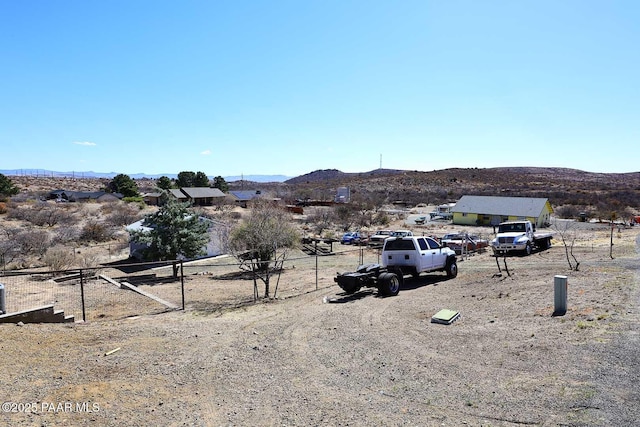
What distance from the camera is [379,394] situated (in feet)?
25.3

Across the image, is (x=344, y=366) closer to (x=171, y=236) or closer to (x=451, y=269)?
(x=451, y=269)

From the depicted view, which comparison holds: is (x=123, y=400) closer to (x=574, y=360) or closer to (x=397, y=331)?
(x=397, y=331)

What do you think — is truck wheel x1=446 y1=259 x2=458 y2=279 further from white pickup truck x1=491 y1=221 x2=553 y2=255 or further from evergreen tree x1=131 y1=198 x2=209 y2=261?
evergreen tree x1=131 y1=198 x2=209 y2=261

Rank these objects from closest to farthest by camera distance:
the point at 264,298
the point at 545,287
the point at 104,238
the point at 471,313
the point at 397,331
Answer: the point at 397,331 → the point at 471,313 → the point at 545,287 → the point at 264,298 → the point at 104,238

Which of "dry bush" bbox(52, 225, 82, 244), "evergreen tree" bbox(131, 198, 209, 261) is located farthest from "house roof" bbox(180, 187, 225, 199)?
"evergreen tree" bbox(131, 198, 209, 261)

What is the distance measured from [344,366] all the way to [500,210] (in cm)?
5631

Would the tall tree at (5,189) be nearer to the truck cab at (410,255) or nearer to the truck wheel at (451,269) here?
the truck cab at (410,255)

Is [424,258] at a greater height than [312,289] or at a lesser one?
greater

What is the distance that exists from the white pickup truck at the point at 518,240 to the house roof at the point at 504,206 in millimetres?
28893

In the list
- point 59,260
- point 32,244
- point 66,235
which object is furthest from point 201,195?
point 59,260

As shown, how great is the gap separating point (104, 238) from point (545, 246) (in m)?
38.3

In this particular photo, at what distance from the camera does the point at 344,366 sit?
29.8 feet

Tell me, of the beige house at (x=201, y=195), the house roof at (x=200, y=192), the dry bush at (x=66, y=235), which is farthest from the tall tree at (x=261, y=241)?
the beige house at (x=201, y=195)

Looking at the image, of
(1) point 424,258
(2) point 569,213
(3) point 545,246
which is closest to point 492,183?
(2) point 569,213
